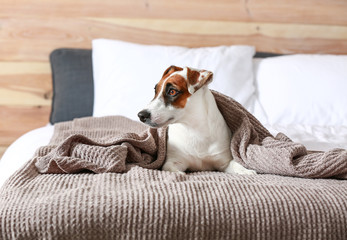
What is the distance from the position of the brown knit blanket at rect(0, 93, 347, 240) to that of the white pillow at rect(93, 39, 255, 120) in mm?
732

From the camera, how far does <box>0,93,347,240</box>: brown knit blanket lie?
2.87 feet

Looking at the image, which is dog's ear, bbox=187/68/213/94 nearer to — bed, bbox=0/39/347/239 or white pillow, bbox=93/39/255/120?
bed, bbox=0/39/347/239

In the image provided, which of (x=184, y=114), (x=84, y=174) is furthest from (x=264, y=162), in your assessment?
(x=84, y=174)

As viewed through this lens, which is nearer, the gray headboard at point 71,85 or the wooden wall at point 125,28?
the gray headboard at point 71,85

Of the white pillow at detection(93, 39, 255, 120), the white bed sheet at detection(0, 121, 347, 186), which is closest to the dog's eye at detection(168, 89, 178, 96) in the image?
the white bed sheet at detection(0, 121, 347, 186)

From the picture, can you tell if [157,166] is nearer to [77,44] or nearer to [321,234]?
[321,234]

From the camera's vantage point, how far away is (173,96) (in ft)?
3.89

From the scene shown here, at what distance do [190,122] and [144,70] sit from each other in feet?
2.48

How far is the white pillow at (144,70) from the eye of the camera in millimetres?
1917

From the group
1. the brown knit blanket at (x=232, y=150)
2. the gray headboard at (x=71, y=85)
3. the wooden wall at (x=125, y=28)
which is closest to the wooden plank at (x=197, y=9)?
the wooden wall at (x=125, y=28)

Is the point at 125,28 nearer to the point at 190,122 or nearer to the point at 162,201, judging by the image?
the point at 190,122

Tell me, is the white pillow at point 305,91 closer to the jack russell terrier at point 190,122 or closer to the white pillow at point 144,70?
the white pillow at point 144,70

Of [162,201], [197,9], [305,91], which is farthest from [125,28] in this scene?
[162,201]

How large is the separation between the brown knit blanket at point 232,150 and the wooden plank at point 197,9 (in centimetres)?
109
